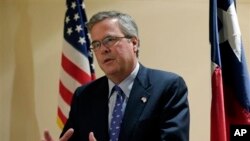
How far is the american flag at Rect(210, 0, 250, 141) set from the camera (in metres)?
2.01

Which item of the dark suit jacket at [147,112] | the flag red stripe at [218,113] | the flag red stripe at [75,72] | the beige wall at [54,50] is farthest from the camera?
the beige wall at [54,50]

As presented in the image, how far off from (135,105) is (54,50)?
58.1 inches

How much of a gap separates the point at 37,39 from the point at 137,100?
1.55 meters

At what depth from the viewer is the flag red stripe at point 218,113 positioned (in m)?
1.99

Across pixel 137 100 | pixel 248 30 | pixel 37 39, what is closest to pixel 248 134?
pixel 137 100

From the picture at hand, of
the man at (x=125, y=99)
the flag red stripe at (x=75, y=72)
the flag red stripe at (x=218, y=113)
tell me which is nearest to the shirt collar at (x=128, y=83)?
the man at (x=125, y=99)

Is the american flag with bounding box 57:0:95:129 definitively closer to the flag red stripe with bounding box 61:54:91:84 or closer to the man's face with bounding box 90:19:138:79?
the flag red stripe with bounding box 61:54:91:84

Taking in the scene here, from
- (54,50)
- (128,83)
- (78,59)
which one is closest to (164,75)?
(128,83)

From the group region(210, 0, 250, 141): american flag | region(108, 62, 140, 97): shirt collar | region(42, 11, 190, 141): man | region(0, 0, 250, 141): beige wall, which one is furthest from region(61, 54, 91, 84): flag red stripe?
region(210, 0, 250, 141): american flag

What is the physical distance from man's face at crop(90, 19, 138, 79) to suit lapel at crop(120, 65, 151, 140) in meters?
0.08

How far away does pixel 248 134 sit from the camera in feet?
6.58

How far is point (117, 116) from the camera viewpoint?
5.53 feet

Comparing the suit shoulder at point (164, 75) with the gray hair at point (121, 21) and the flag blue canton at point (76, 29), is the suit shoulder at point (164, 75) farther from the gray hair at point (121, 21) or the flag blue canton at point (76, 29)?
the flag blue canton at point (76, 29)

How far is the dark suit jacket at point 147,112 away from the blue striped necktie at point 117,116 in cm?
3
